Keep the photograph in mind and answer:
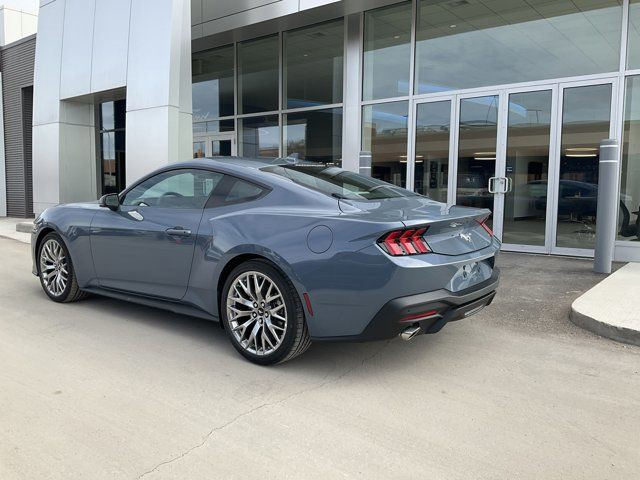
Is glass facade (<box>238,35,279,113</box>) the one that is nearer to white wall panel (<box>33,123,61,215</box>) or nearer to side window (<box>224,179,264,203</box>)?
white wall panel (<box>33,123,61,215</box>)

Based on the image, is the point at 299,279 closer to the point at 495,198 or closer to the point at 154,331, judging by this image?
the point at 154,331

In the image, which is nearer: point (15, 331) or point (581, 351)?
point (581, 351)

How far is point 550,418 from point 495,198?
21.7 ft

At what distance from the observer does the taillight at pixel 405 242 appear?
326cm

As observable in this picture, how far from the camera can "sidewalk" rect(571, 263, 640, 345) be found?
A: 4.32 m

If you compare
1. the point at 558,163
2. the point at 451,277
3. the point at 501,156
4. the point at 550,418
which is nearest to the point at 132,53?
the point at 501,156

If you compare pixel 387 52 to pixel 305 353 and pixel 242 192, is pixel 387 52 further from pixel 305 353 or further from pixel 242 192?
pixel 305 353

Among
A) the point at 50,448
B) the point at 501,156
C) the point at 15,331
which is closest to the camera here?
the point at 50,448

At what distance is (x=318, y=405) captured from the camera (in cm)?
316

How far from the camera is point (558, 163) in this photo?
8.45 metres

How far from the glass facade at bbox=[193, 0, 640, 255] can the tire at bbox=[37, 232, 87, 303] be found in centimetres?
666

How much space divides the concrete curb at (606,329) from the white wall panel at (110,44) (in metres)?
9.40

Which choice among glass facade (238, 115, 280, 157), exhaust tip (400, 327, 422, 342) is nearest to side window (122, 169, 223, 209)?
exhaust tip (400, 327, 422, 342)

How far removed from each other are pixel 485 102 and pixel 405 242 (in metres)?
6.77
